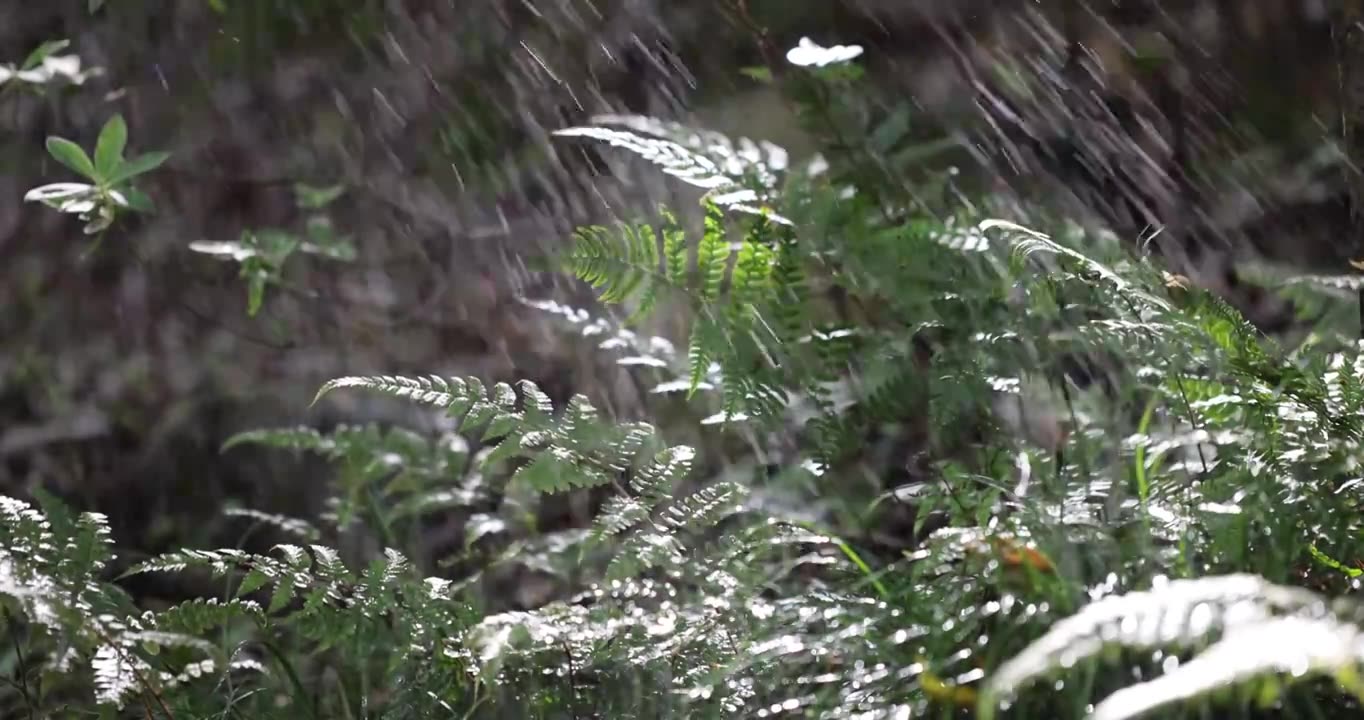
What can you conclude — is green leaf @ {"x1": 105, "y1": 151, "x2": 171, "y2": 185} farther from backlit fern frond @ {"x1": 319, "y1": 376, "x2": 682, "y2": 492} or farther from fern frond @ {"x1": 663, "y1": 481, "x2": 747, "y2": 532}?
fern frond @ {"x1": 663, "y1": 481, "x2": 747, "y2": 532}

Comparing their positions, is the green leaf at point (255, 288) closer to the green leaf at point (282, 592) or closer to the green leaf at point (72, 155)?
the green leaf at point (72, 155)

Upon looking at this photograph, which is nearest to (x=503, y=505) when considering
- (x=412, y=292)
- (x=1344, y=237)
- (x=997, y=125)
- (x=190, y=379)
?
(x=412, y=292)

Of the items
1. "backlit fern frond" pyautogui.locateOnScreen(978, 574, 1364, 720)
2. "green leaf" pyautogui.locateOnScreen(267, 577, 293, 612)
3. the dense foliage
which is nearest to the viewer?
"backlit fern frond" pyautogui.locateOnScreen(978, 574, 1364, 720)

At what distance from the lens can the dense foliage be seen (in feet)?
2.67

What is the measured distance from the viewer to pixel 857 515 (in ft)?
4.09

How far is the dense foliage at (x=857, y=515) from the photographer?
813 millimetres

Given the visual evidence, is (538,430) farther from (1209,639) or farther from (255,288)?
(255,288)

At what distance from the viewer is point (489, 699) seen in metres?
1.00

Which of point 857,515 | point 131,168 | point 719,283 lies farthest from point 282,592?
point 131,168

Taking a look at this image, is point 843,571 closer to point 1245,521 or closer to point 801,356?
point 801,356

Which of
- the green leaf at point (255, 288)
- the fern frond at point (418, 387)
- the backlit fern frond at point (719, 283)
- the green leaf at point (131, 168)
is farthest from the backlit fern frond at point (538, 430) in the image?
the green leaf at point (255, 288)

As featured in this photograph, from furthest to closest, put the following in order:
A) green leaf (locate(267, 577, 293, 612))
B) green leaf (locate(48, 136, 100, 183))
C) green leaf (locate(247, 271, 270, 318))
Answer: green leaf (locate(247, 271, 270, 318)), green leaf (locate(48, 136, 100, 183)), green leaf (locate(267, 577, 293, 612))

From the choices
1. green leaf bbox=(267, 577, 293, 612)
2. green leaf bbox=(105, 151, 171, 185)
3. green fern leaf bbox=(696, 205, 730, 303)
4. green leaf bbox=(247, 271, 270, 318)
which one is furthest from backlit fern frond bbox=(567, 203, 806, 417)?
green leaf bbox=(247, 271, 270, 318)

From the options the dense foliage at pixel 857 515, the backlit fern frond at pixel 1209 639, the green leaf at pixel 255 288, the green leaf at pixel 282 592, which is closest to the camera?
the backlit fern frond at pixel 1209 639
